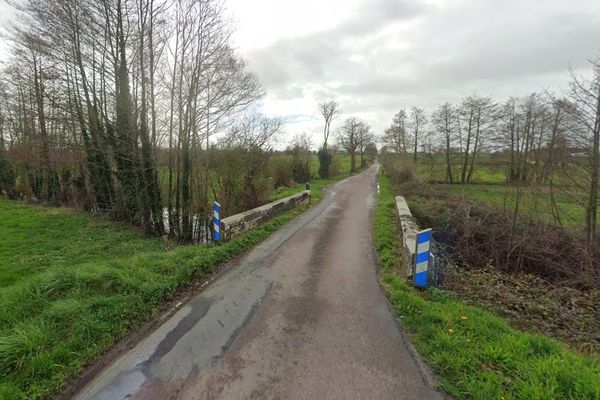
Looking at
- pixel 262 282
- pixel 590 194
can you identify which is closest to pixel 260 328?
pixel 262 282

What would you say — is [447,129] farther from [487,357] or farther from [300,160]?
[487,357]

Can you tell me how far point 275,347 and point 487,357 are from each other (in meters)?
2.40

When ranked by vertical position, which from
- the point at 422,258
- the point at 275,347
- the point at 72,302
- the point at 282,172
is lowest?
the point at 275,347

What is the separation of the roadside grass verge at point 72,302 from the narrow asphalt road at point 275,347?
0.42 metres

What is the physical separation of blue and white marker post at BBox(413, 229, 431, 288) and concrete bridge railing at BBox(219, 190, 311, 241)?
4886 millimetres

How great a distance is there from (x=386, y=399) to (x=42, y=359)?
11.6 ft

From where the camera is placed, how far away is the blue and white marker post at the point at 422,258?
4.89 m

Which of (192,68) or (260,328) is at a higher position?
(192,68)

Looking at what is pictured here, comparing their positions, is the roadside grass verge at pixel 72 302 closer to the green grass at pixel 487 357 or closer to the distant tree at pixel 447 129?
the green grass at pixel 487 357

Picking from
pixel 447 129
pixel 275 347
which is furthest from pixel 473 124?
pixel 275 347

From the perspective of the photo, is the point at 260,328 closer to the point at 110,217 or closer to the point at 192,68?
the point at 192,68

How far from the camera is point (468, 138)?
107 ft

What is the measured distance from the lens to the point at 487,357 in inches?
119

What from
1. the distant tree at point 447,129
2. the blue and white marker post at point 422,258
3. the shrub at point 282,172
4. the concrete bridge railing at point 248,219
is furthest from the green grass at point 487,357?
the distant tree at point 447,129
